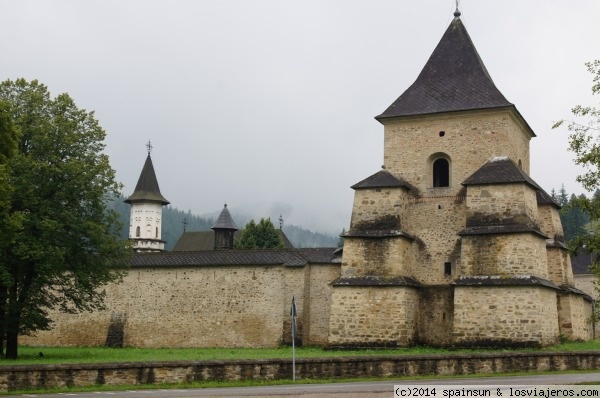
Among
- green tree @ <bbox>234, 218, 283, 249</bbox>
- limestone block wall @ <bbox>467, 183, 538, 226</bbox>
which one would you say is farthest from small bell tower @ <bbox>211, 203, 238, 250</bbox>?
limestone block wall @ <bbox>467, 183, 538, 226</bbox>

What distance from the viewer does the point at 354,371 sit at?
18797mm

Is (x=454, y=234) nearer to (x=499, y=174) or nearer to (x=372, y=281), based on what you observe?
(x=499, y=174)

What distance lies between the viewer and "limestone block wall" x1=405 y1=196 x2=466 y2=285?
30.4m

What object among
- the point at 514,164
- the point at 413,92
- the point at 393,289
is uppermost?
the point at 413,92

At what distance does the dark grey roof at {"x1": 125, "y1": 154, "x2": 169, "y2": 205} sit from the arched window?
46.4 meters

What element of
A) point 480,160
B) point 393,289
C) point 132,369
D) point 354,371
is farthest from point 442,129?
point 132,369

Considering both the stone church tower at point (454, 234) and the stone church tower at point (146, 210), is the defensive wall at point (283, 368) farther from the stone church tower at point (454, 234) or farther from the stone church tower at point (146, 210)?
the stone church tower at point (146, 210)

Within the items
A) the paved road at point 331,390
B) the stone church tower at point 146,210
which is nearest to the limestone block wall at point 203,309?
the paved road at point 331,390

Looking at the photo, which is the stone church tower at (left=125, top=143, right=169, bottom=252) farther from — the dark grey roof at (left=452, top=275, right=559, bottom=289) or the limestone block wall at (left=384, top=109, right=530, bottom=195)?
the dark grey roof at (left=452, top=275, right=559, bottom=289)

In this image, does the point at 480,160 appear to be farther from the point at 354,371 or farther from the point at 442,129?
the point at 354,371

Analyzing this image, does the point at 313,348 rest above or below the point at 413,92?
below

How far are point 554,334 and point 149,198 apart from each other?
169 ft

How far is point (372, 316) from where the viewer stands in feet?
93.5

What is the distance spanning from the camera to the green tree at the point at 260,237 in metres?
55.8
